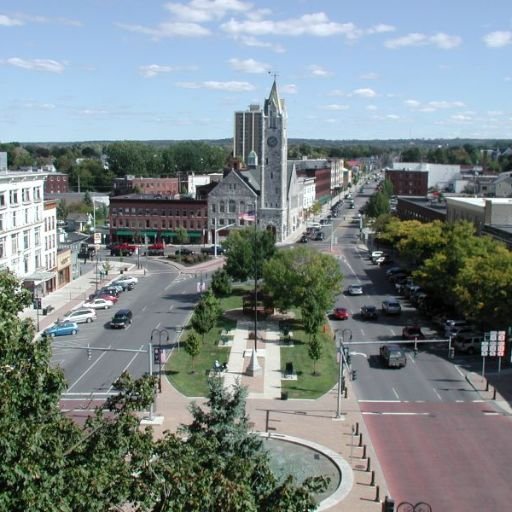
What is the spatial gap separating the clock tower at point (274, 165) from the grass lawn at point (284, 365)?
5566cm

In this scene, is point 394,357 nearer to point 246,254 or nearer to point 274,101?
point 246,254

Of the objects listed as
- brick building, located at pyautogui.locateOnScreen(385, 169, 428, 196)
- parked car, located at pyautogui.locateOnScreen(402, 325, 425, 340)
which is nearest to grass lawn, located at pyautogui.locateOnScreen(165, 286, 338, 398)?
parked car, located at pyautogui.locateOnScreen(402, 325, 425, 340)

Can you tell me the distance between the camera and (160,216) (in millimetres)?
109438

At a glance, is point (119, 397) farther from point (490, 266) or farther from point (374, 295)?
point (374, 295)

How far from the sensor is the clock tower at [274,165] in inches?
4304

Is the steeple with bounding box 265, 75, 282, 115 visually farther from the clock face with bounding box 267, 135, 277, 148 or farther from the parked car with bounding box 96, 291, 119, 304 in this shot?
the parked car with bounding box 96, 291, 119, 304

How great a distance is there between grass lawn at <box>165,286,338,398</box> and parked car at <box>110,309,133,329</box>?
460cm

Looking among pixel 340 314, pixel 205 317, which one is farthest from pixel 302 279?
pixel 205 317

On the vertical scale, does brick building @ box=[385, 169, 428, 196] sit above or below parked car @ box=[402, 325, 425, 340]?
above

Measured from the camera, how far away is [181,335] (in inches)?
2074

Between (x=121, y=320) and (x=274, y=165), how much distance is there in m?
58.9

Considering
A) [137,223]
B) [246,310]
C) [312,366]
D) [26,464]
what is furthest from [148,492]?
[137,223]

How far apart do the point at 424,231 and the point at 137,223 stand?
51010mm

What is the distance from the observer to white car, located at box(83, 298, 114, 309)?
2438 inches
